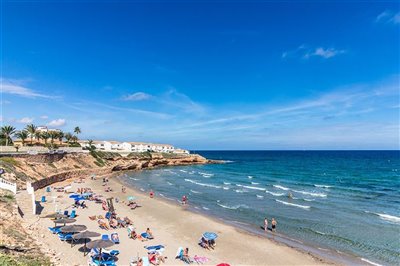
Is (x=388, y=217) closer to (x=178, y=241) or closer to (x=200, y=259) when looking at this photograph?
(x=178, y=241)

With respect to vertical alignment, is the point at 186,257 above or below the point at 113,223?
below

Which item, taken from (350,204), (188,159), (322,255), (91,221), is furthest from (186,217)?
(188,159)

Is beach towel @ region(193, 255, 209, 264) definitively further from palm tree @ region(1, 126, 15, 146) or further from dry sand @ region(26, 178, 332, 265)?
palm tree @ region(1, 126, 15, 146)

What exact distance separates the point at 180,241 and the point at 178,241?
15cm

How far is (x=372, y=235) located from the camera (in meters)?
23.1

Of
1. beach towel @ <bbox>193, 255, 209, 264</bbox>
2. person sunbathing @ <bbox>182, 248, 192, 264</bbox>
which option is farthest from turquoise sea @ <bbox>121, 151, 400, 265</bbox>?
person sunbathing @ <bbox>182, 248, 192, 264</bbox>

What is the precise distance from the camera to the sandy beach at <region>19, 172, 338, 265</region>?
687 inches

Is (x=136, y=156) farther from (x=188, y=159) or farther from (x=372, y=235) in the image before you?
(x=372, y=235)

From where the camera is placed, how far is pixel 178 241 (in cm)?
2117

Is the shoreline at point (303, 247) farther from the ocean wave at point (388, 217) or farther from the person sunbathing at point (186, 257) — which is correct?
the ocean wave at point (388, 217)

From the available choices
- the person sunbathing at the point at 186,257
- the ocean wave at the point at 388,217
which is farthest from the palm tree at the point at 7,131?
the ocean wave at the point at 388,217

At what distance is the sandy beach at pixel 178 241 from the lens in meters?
17.5

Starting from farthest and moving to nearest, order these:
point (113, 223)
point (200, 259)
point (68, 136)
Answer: point (68, 136) → point (113, 223) → point (200, 259)

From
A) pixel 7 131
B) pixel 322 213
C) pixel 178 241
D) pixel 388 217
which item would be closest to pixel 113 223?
pixel 178 241
